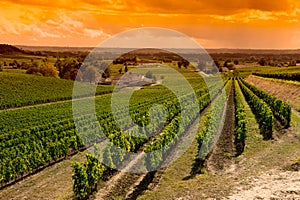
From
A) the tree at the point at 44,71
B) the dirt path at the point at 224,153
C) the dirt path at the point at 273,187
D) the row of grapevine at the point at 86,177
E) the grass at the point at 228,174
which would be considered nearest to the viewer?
the dirt path at the point at 273,187

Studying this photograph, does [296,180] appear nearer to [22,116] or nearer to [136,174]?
[136,174]

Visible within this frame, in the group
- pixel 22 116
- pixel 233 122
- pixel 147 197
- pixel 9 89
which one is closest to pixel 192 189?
pixel 147 197

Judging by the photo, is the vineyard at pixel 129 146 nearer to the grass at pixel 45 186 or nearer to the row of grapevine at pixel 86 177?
the row of grapevine at pixel 86 177

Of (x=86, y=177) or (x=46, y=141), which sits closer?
(x=86, y=177)

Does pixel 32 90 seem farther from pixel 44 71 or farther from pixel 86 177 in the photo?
pixel 86 177

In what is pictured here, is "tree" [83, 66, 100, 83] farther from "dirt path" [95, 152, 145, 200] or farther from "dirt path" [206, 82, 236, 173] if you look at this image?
"dirt path" [95, 152, 145, 200]

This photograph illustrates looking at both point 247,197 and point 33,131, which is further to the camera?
point 33,131

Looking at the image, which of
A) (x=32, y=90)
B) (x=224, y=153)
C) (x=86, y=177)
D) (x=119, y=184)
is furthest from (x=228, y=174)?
(x=32, y=90)

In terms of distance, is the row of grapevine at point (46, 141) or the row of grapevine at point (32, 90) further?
the row of grapevine at point (32, 90)

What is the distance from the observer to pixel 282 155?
82.8 ft

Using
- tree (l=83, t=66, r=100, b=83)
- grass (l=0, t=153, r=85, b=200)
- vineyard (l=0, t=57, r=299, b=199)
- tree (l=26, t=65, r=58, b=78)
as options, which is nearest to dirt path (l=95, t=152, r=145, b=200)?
vineyard (l=0, t=57, r=299, b=199)

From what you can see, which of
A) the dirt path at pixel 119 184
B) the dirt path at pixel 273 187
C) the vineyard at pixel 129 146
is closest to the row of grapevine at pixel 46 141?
the vineyard at pixel 129 146

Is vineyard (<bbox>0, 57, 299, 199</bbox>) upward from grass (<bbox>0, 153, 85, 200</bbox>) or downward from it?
upward

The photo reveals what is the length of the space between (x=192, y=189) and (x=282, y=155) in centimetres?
875
